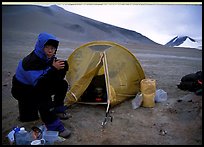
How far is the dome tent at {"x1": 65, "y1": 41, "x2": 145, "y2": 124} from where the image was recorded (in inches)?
166

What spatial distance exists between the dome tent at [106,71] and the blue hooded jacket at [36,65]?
3.66 ft

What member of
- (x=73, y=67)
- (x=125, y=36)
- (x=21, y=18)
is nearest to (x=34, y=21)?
(x=21, y=18)

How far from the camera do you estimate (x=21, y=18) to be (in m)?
24.3

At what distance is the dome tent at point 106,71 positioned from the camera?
166 inches

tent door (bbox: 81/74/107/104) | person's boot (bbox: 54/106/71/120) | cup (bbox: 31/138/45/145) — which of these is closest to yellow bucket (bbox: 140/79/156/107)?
tent door (bbox: 81/74/107/104)

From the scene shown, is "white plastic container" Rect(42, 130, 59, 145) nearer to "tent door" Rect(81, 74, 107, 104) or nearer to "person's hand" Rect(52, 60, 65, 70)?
"person's hand" Rect(52, 60, 65, 70)

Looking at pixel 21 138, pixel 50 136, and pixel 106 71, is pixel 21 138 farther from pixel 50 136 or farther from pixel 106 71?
pixel 106 71

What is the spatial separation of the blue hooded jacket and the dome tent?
3.66 ft

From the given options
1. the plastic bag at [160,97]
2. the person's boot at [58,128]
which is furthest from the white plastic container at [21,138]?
the plastic bag at [160,97]

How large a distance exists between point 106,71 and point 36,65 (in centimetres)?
142

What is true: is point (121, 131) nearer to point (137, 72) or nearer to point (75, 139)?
point (75, 139)

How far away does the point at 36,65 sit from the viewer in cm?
305

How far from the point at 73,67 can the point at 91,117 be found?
126cm

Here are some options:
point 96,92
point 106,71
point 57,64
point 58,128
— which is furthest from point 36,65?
point 96,92
